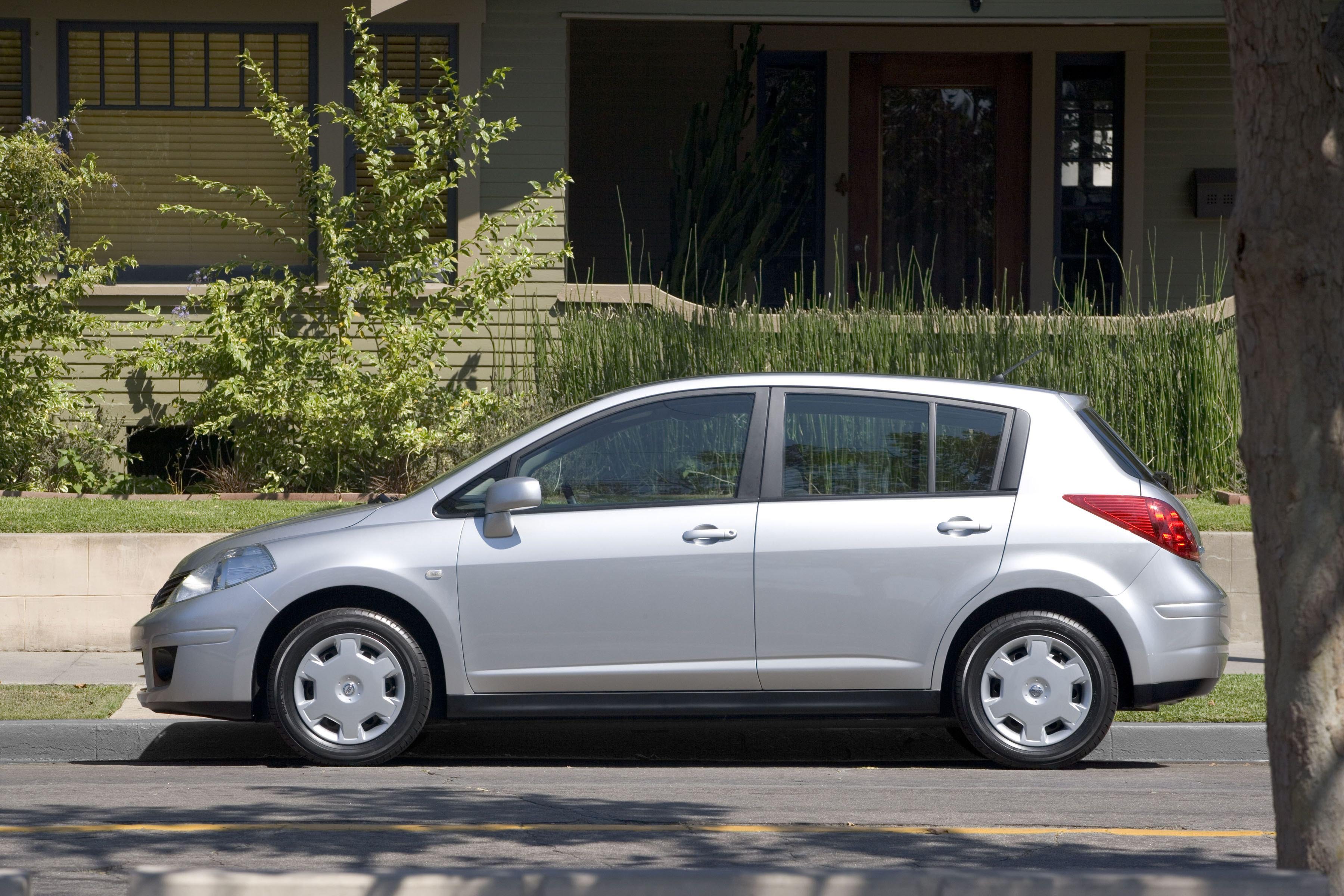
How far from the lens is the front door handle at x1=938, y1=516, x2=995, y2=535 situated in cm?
690

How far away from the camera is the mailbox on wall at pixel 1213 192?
1563 cm

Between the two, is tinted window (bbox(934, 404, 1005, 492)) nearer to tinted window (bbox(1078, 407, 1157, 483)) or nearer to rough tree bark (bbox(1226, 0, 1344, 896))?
tinted window (bbox(1078, 407, 1157, 483))

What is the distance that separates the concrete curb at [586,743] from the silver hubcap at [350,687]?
1.11 ft

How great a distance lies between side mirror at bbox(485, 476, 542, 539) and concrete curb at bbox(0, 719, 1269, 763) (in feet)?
3.20


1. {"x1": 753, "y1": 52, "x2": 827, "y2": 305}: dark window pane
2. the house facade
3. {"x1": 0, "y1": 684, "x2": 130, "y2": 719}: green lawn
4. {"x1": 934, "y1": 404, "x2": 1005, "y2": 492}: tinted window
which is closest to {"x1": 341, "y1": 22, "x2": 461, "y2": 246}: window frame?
the house facade

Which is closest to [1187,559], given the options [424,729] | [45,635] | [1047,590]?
[1047,590]

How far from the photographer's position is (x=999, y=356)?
1227 centimetres

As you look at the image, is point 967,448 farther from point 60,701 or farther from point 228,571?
point 60,701

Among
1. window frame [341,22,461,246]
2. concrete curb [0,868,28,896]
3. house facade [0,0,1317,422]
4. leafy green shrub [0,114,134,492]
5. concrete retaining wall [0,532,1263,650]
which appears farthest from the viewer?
house facade [0,0,1317,422]

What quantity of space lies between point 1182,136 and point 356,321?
341 inches

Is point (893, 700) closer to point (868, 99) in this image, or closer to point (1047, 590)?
point (1047, 590)

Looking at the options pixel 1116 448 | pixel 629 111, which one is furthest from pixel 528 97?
pixel 1116 448

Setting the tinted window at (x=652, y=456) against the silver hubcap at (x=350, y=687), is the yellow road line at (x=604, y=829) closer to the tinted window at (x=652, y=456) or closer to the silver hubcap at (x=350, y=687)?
the silver hubcap at (x=350, y=687)

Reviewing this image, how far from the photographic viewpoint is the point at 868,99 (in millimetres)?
16141
